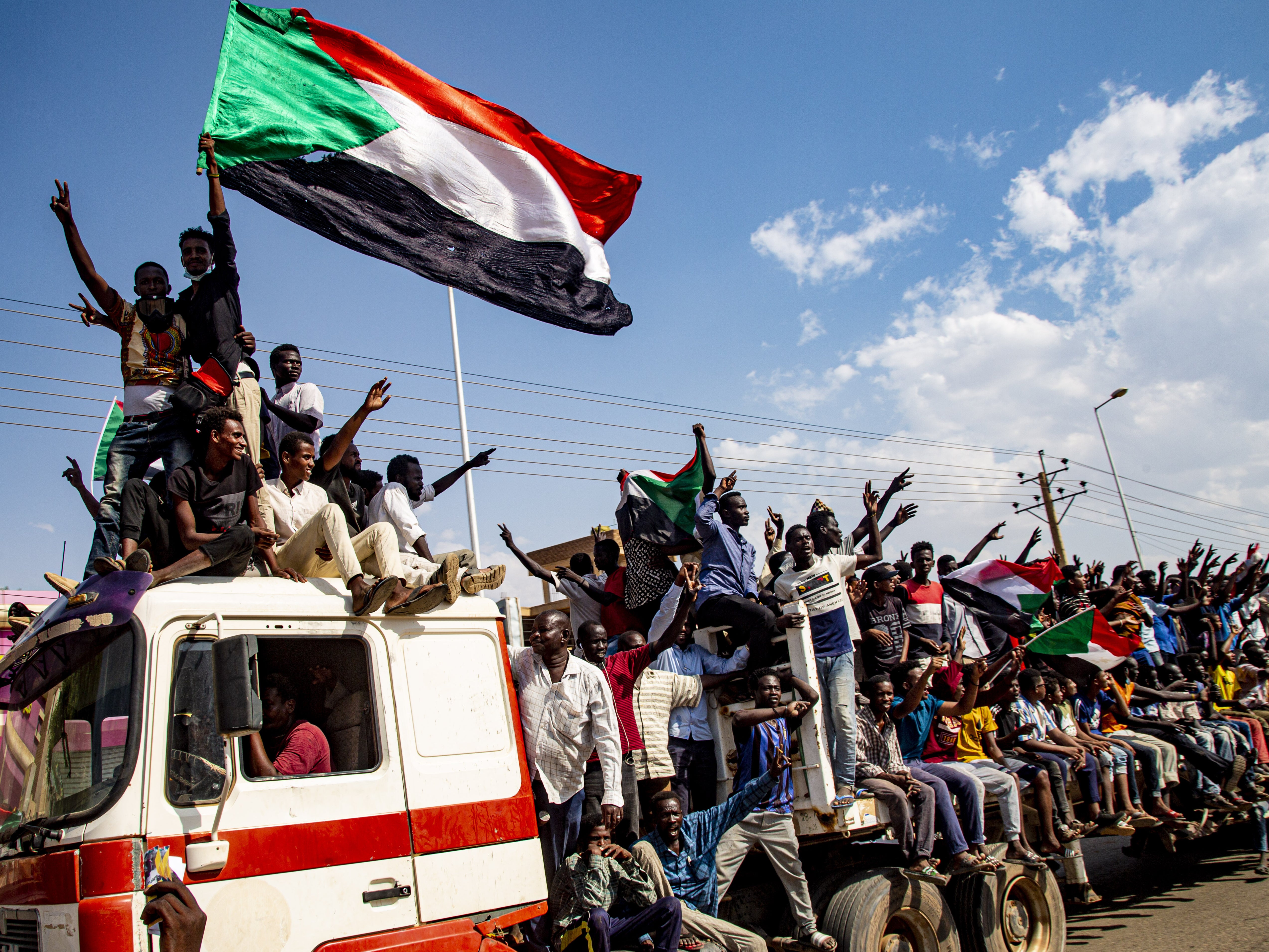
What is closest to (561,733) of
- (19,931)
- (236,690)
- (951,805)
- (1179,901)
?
(236,690)

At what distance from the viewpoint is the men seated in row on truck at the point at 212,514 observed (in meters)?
4.09

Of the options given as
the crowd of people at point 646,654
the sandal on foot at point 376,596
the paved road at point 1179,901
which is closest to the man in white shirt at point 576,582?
the crowd of people at point 646,654

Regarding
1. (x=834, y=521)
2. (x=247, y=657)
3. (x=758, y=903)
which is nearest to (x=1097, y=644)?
(x=834, y=521)

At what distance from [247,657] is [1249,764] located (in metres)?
11.3

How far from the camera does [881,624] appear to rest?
7273 millimetres

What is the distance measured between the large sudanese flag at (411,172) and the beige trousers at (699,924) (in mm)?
4476

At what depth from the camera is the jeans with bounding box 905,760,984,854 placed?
596 centimetres

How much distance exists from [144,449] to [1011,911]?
649 cm

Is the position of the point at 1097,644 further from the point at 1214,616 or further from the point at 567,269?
the point at 567,269

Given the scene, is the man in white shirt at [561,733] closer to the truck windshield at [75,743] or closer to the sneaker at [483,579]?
the sneaker at [483,579]

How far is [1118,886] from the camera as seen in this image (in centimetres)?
1014

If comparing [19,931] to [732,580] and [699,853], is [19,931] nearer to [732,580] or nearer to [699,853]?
[699,853]

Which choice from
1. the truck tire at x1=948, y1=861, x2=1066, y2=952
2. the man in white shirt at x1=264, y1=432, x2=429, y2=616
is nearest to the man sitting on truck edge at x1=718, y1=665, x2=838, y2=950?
the truck tire at x1=948, y1=861, x2=1066, y2=952

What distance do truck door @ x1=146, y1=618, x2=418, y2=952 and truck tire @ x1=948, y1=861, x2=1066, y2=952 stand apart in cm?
415
